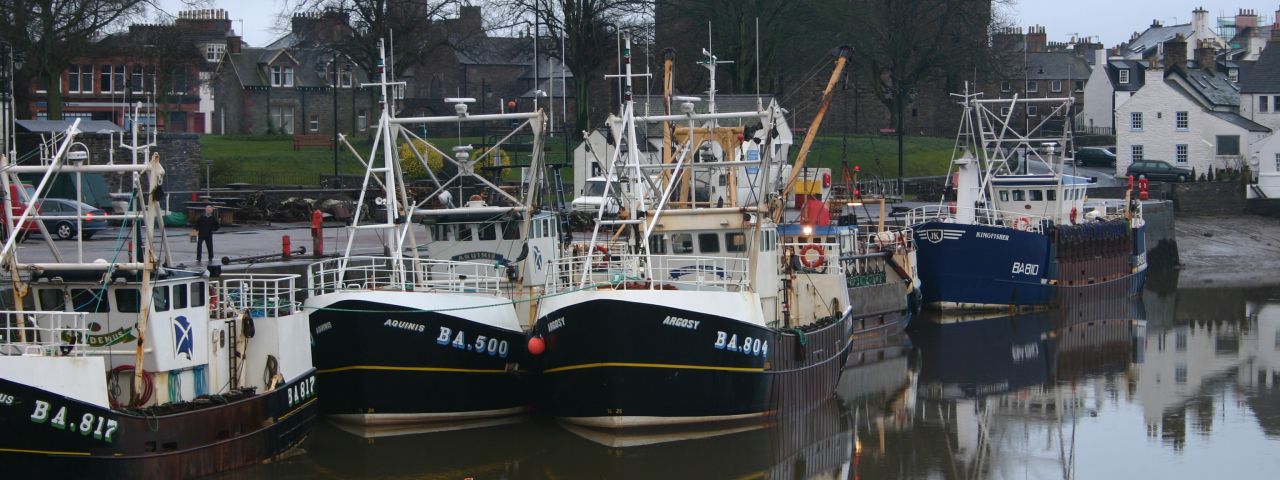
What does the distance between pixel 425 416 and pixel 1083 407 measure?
41.4 ft

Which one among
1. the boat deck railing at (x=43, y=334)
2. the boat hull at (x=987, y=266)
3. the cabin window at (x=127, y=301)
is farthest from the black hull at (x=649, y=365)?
the boat hull at (x=987, y=266)

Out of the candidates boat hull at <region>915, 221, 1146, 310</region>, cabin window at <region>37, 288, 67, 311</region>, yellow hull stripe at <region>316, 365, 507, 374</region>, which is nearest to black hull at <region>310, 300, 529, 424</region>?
yellow hull stripe at <region>316, 365, 507, 374</region>

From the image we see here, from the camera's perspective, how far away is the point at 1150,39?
11312 cm

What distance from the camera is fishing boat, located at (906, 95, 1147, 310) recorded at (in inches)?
1672

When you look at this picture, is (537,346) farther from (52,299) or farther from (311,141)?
(311,141)

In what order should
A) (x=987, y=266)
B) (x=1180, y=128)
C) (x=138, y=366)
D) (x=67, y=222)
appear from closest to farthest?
1. (x=138, y=366)
2. (x=67, y=222)
3. (x=987, y=266)
4. (x=1180, y=128)

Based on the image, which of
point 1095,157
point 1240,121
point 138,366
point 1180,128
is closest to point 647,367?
point 138,366

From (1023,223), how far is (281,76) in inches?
1822

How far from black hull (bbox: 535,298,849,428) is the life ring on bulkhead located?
21095 mm

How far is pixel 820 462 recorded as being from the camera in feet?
80.6

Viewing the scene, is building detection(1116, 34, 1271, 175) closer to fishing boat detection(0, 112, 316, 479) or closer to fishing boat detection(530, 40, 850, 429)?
fishing boat detection(530, 40, 850, 429)

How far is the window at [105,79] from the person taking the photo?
70.8 meters

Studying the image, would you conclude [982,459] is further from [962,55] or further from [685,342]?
[962,55]

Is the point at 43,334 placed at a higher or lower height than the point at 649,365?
higher
